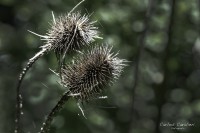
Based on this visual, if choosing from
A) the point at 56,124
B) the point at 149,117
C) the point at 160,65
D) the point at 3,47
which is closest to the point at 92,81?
the point at 56,124

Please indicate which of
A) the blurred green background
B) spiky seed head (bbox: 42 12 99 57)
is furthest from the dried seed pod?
the blurred green background

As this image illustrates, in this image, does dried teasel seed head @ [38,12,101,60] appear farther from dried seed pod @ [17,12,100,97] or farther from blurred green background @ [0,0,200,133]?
blurred green background @ [0,0,200,133]

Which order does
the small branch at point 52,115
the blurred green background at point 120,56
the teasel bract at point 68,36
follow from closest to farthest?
1. the small branch at point 52,115
2. the teasel bract at point 68,36
3. the blurred green background at point 120,56

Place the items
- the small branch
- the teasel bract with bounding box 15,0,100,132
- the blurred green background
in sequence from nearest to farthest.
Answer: the small branch, the teasel bract with bounding box 15,0,100,132, the blurred green background

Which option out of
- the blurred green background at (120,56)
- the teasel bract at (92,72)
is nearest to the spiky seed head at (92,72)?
the teasel bract at (92,72)

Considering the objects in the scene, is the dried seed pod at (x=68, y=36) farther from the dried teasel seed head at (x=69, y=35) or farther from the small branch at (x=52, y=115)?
the small branch at (x=52, y=115)

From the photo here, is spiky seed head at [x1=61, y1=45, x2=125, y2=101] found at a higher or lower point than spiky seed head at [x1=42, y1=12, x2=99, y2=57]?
lower

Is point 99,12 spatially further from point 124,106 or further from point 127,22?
point 124,106
